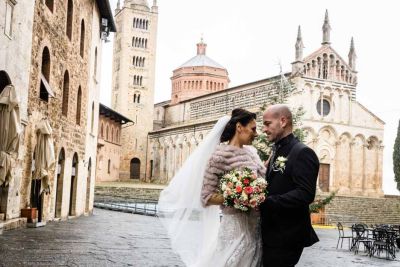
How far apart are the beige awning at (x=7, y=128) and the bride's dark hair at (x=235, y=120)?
714cm

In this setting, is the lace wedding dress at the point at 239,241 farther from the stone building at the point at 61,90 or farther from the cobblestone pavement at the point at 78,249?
the stone building at the point at 61,90

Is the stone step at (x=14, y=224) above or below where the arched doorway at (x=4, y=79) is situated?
below

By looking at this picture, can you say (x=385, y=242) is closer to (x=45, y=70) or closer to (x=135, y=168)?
(x=45, y=70)

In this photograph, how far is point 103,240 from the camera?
13.4m

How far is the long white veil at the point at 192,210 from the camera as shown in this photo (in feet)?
17.6

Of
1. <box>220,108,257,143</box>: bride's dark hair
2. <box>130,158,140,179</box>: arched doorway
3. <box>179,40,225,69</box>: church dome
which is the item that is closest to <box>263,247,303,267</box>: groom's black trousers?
<box>220,108,257,143</box>: bride's dark hair

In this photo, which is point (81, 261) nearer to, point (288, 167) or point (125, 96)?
point (288, 167)

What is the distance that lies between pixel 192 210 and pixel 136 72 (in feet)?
231

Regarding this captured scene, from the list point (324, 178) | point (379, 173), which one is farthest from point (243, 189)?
point (379, 173)

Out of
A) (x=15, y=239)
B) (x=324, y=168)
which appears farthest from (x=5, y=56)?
(x=324, y=168)

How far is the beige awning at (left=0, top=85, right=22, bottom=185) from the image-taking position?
11.3 meters

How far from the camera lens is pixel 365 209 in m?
44.3

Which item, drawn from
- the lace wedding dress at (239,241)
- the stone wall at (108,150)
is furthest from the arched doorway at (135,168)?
the lace wedding dress at (239,241)

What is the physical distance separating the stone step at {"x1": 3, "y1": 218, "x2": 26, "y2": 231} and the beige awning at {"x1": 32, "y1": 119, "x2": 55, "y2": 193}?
1.09 m
